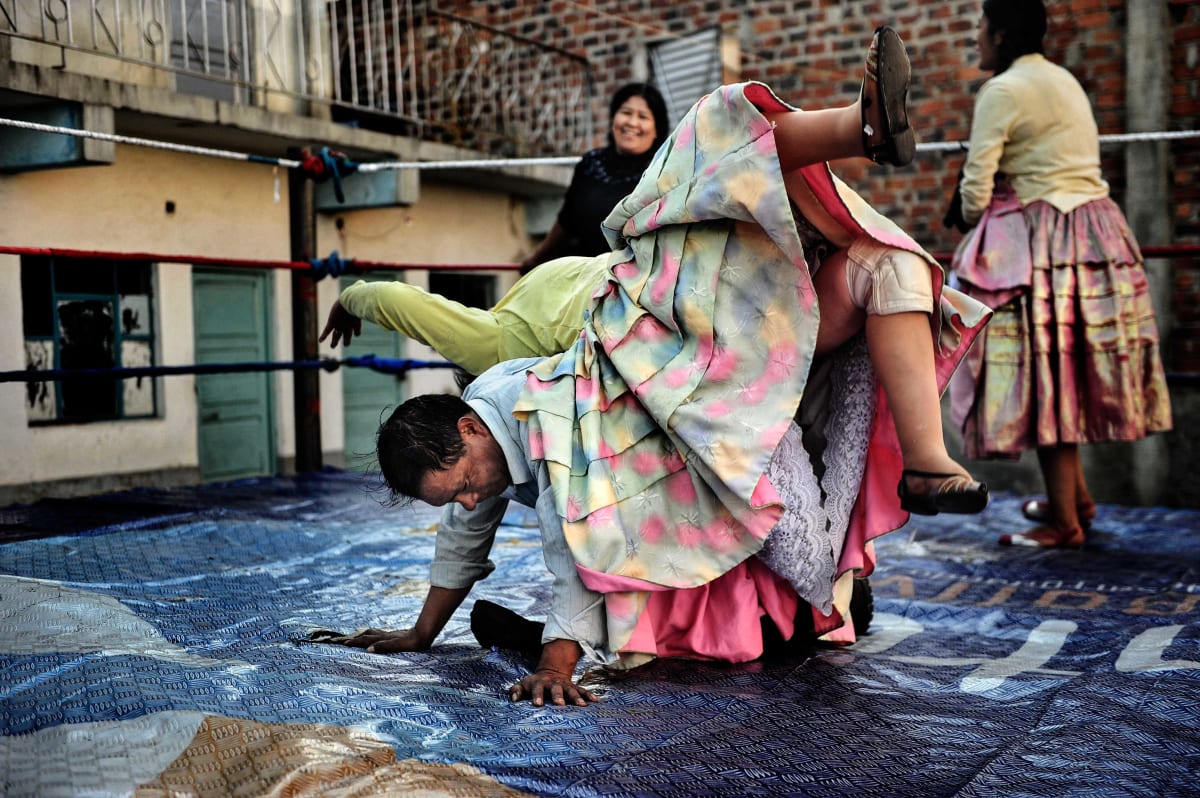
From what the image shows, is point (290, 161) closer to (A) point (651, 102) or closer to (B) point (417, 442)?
(A) point (651, 102)

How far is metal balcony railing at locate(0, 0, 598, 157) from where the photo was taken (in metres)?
5.02

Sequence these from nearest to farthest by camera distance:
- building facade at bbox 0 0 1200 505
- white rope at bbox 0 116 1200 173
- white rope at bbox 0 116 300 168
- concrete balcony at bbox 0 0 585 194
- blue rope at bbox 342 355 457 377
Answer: white rope at bbox 0 116 300 168
white rope at bbox 0 116 1200 173
blue rope at bbox 342 355 457 377
concrete balcony at bbox 0 0 585 194
building facade at bbox 0 0 1200 505

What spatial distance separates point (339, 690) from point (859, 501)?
0.91 metres

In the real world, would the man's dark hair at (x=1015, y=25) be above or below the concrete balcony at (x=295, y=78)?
below

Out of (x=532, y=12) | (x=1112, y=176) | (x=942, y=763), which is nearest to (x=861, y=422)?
(x=942, y=763)

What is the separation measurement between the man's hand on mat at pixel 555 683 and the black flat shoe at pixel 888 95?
0.83 meters

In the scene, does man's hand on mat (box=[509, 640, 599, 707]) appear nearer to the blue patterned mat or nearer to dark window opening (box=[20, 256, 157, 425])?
the blue patterned mat

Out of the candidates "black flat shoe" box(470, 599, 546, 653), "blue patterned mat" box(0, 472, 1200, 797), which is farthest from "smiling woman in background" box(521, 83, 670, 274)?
"black flat shoe" box(470, 599, 546, 653)

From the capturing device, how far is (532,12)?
704cm

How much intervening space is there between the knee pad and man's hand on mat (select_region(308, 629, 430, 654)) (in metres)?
0.91

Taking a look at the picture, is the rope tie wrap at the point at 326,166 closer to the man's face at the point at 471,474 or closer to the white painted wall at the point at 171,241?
the white painted wall at the point at 171,241

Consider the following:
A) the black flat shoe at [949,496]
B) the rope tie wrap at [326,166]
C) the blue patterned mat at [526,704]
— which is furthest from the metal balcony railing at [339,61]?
the black flat shoe at [949,496]

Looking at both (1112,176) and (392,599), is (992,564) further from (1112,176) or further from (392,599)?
(1112,176)

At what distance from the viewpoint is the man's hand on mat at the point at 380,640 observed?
1812 mm
